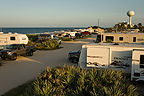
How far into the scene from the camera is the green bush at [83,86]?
210 inches

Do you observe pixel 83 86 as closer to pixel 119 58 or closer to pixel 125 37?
pixel 119 58

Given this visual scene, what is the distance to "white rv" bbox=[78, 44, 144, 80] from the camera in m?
8.48

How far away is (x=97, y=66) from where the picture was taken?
956cm

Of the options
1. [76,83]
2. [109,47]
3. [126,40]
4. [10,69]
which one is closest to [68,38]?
[126,40]

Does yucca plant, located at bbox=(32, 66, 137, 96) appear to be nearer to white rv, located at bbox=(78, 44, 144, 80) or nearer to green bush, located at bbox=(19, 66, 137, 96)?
green bush, located at bbox=(19, 66, 137, 96)

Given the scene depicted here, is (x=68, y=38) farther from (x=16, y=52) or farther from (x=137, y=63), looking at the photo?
(x=137, y=63)

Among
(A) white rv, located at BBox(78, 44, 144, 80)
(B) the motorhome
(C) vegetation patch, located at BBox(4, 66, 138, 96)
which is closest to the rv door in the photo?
(A) white rv, located at BBox(78, 44, 144, 80)

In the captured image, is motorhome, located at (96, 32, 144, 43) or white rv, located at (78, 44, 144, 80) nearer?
white rv, located at (78, 44, 144, 80)

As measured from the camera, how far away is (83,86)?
5.90m

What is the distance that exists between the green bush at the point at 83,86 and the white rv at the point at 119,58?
208 centimetres

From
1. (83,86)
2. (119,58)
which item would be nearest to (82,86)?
(83,86)

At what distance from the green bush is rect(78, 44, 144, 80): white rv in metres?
2.08

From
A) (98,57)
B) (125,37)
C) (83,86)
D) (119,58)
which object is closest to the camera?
(83,86)

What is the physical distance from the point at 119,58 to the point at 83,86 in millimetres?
4383
